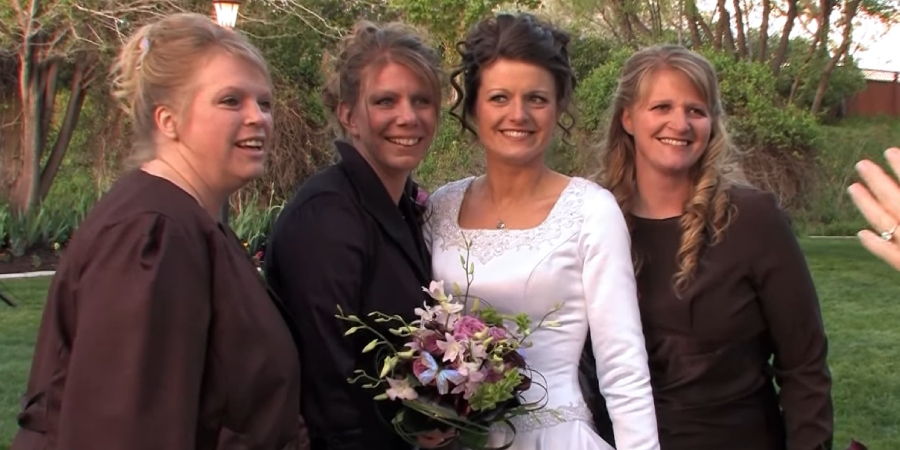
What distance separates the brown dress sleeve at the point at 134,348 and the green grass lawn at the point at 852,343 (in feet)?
15.0

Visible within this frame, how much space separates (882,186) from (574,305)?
3.17 ft

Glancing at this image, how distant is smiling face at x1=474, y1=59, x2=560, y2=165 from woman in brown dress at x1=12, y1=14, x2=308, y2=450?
30.5 inches

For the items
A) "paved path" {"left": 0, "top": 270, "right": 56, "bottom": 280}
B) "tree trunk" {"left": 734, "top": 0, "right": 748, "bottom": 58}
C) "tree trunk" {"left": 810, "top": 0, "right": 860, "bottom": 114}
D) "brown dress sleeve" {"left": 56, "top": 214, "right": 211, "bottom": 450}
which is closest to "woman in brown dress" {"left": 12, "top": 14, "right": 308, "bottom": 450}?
"brown dress sleeve" {"left": 56, "top": 214, "right": 211, "bottom": 450}

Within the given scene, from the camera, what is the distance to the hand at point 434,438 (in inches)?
98.1

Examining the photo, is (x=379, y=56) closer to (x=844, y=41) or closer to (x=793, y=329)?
(x=793, y=329)

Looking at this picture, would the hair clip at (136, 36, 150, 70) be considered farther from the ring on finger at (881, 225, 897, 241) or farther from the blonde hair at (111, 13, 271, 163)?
the ring on finger at (881, 225, 897, 241)

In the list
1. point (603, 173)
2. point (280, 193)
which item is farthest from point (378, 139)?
point (280, 193)

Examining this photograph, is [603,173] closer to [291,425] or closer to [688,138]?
[688,138]

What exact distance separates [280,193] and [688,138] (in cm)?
1538

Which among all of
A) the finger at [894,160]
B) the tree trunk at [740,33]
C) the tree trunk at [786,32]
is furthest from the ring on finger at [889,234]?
the tree trunk at [740,33]

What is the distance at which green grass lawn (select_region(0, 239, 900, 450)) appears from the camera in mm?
6566

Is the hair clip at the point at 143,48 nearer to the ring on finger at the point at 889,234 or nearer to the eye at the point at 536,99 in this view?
the eye at the point at 536,99

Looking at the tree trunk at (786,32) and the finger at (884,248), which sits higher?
the tree trunk at (786,32)

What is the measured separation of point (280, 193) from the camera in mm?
17797
